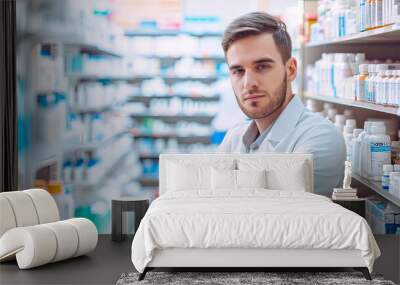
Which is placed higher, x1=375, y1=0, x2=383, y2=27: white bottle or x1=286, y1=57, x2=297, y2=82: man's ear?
x1=375, y1=0, x2=383, y2=27: white bottle

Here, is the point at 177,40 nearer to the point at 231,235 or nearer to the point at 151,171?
the point at 151,171

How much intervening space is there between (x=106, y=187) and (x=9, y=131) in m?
0.97

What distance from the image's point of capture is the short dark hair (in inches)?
281

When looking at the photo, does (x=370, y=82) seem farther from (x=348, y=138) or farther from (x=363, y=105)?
(x=348, y=138)

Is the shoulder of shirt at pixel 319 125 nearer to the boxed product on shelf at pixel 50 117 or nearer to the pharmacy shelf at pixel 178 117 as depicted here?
the pharmacy shelf at pixel 178 117

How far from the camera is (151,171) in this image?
25.1 ft

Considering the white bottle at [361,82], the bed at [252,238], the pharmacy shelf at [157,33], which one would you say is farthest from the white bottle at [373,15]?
the pharmacy shelf at [157,33]

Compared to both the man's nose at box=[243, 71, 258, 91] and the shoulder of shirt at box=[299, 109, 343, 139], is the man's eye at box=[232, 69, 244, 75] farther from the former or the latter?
the shoulder of shirt at box=[299, 109, 343, 139]

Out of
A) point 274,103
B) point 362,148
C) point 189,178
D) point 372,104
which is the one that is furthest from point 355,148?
point 189,178

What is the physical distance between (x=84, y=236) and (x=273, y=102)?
2100 mm

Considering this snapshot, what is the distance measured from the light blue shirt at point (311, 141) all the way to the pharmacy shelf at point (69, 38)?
1.51 metres

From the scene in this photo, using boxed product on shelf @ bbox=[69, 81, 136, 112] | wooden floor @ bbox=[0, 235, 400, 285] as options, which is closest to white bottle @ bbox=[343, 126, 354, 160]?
wooden floor @ bbox=[0, 235, 400, 285]

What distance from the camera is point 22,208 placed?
580 centimetres

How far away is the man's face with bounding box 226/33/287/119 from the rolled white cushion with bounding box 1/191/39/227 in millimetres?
2147
